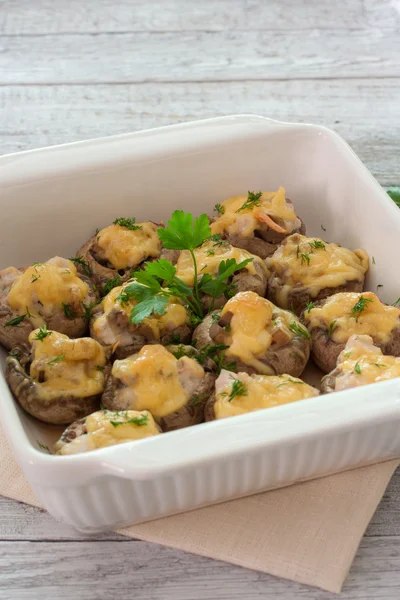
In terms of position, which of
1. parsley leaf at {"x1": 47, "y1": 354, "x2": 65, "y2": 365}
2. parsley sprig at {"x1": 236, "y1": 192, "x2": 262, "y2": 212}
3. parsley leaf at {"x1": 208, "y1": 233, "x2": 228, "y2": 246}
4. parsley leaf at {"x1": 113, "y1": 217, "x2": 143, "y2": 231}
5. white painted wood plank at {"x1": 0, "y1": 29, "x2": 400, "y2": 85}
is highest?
white painted wood plank at {"x1": 0, "y1": 29, "x2": 400, "y2": 85}

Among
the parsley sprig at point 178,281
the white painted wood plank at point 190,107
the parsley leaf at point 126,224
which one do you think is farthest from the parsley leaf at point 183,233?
the white painted wood plank at point 190,107

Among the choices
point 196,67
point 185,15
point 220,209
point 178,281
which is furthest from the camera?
point 185,15

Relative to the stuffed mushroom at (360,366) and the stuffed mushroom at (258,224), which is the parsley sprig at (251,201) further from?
the stuffed mushroom at (360,366)

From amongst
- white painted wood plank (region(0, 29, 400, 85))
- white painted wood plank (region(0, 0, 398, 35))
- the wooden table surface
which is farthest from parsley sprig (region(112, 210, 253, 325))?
white painted wood plank (region(0, 0, 398, 35))

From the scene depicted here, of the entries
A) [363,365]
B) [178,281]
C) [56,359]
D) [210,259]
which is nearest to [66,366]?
[56,359]

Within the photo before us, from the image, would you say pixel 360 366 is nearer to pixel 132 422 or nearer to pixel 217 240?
pixel 132 422

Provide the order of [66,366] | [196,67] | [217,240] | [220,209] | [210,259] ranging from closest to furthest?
1. [66,366]
2. [210,259]
3. [217,240]
4. [220,209]
5. [196,67]

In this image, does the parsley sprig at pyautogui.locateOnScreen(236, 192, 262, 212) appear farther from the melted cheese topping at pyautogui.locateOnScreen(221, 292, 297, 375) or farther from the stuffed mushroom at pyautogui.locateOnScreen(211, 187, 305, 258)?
the melted cheese topping at pyautogui.locateOnScreen(221, 292, 297, 375)
